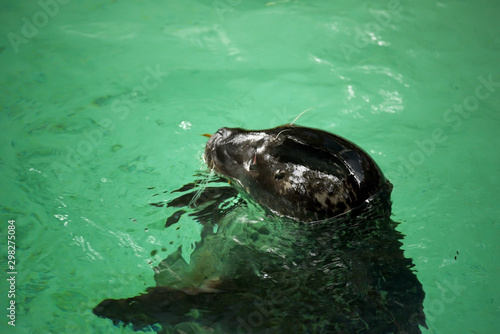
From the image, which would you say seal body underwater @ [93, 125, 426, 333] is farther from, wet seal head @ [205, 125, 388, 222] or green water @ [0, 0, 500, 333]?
green water @ [0, 0, 500, 333]

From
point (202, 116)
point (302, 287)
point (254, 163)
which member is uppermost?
point (254, 163)

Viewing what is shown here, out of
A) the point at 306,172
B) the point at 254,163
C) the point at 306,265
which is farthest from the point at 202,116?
the point at 306,265

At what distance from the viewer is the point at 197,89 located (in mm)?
5598

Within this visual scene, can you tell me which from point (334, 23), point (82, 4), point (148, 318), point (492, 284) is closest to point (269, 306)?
point (148, 318)

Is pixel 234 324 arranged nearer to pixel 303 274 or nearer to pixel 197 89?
pixel 303 274

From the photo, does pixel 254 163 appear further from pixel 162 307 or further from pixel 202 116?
pixel 202 116

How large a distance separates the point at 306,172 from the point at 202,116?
7.78ft

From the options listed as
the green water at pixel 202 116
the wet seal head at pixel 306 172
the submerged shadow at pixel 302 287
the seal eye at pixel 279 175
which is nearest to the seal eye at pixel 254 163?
the wet seal head at pixel 306 172

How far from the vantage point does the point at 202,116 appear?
5.18 metres

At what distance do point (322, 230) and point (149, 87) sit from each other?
336 cm

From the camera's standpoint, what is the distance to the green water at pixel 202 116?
11.7 feet

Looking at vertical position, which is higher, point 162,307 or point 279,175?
point 279,175

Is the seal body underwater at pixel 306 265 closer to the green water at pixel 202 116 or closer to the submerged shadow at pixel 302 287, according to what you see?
the submerged shadow at pixel 302 287

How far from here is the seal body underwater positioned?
293 cm
